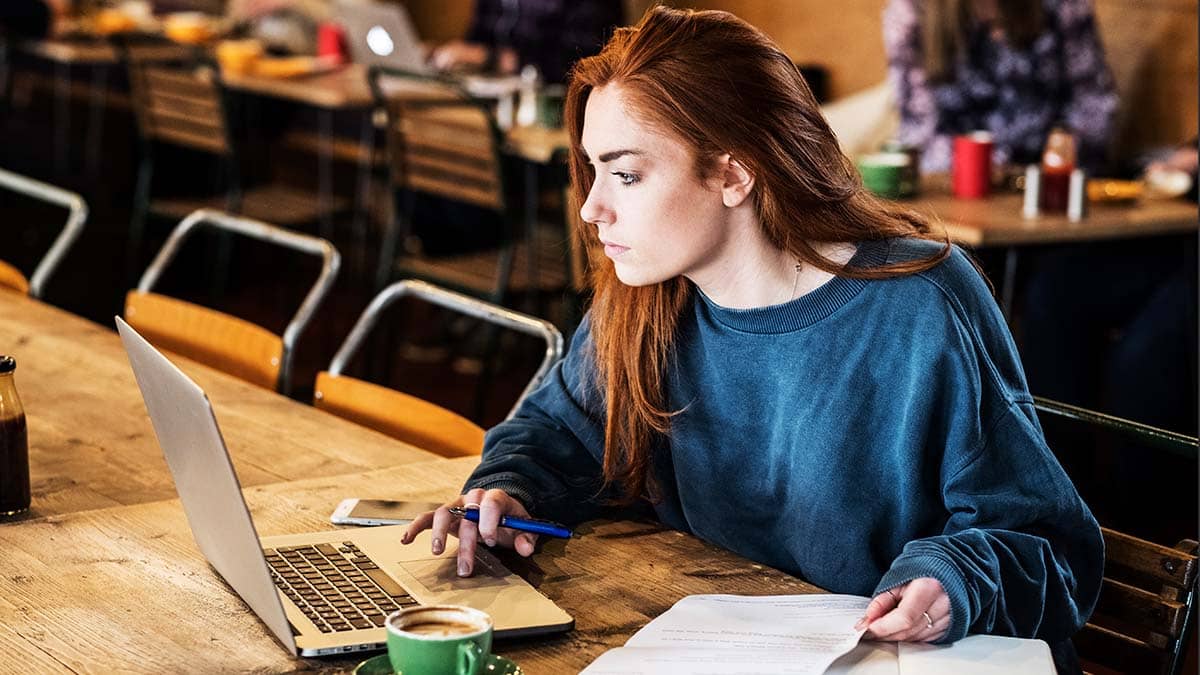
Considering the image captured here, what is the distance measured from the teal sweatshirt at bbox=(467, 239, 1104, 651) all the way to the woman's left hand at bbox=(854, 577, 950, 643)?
0.01m

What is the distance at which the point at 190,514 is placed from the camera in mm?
1494

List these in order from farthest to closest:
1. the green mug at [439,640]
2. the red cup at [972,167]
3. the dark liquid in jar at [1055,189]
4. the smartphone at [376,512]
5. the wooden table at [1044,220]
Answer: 1. the red cup at [972,167]
2. the dark liquid in jar at [1055,189]
3. the wooden table at [1044,220]
4. the smartphone at [376,512]
5. the green mug at [439,640]

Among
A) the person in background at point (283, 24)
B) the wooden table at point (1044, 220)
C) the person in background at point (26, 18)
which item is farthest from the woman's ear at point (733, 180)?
the person in background at point (26, 18)

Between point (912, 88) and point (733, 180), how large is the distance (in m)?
2.82

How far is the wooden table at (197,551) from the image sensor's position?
4.36 feet

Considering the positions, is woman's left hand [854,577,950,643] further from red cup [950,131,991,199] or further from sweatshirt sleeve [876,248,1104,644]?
red cup [950,131,991,199]

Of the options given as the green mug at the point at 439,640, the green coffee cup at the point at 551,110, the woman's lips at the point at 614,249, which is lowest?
the green coffee cup at the point at 551,110

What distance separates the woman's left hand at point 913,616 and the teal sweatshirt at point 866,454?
0.01m

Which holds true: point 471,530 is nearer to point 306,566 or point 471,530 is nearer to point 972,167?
point 306,566

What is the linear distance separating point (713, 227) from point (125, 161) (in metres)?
4.83

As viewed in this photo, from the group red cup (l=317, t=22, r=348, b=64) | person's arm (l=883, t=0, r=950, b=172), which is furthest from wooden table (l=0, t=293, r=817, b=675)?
red cup (l=317, t=22, r=348, b=64)

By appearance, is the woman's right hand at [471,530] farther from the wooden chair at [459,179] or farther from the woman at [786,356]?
the wooden chair at [459,179]

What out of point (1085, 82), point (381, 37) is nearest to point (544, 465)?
point (1085, 82)

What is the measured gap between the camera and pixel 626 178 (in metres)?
1.59
